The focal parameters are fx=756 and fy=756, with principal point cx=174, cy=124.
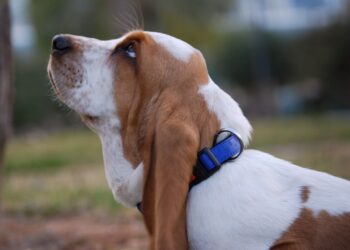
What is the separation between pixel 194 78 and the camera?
3746 millimetres

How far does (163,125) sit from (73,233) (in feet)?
11.0

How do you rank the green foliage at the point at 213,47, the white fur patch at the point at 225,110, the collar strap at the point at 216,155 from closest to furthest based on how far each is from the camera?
the collar strap at the point at 216,155, the white fur patch at the point at 225,110, the green foliage at the point at 213,47

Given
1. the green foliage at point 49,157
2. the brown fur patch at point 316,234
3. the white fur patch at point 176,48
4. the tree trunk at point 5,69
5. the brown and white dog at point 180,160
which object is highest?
the white fur patch at point 176,48

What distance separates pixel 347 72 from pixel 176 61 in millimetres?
28564

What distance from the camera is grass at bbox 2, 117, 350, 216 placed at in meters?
8.37

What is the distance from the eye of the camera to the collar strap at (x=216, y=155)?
11.5ft

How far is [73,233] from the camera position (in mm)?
6633

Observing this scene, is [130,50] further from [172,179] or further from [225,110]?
[172,179]

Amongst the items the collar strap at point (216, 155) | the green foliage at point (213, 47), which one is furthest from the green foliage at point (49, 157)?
the collar strap at point (216, 155)

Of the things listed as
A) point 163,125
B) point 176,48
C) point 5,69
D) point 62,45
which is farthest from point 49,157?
point 163,125

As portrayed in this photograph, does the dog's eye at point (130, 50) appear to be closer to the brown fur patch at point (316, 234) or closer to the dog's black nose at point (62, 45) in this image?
the dog's black nose at point (62, 45)

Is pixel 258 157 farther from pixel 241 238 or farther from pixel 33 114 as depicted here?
pixel 33 114

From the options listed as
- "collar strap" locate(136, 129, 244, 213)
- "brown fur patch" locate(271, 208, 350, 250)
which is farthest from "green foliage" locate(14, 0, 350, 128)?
"brown fur patch" locate(271, 208, 350, 250)

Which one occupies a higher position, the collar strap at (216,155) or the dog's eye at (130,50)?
the dog's eye at (130,50)
